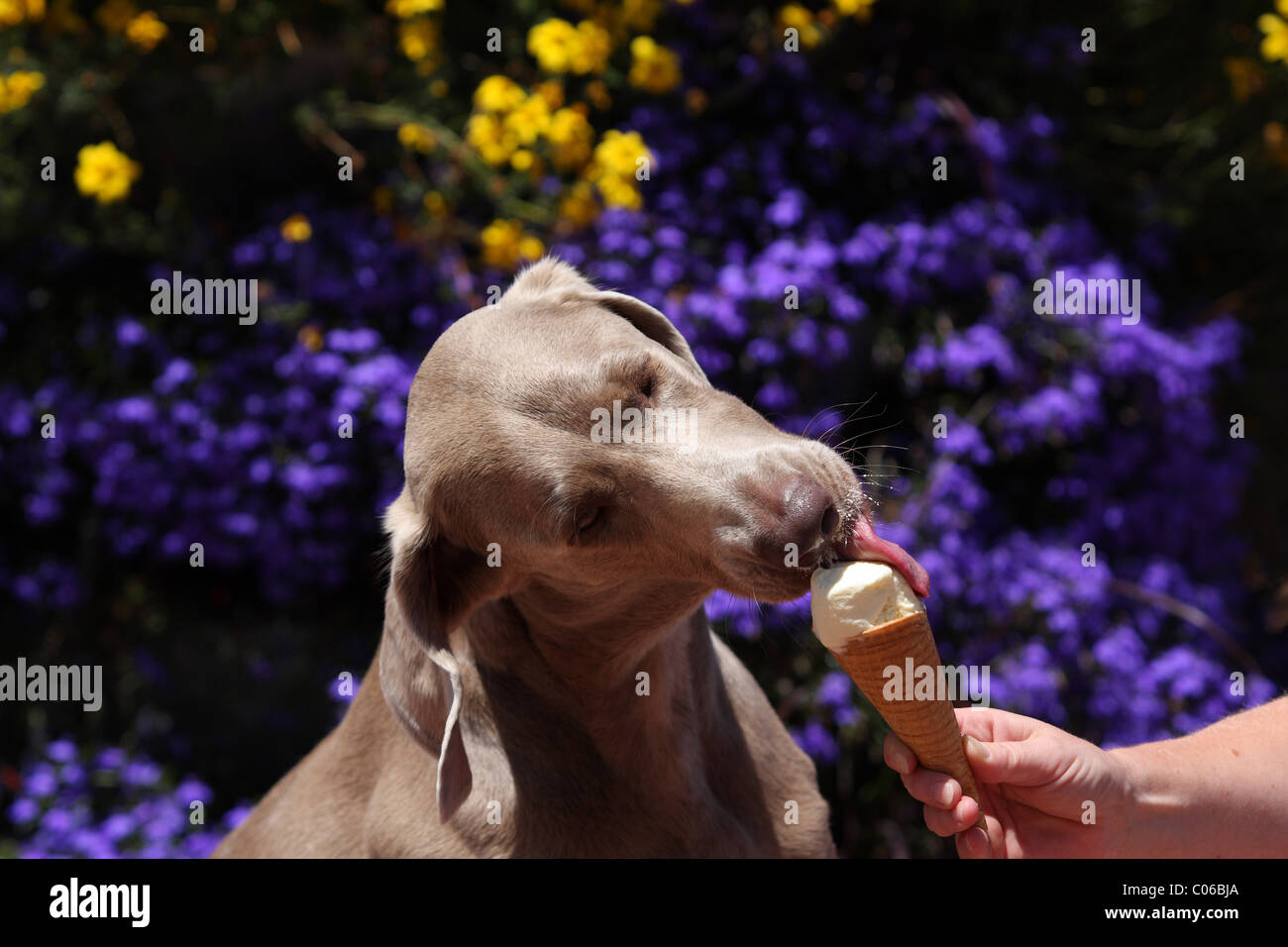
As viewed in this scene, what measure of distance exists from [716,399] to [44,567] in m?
4.04

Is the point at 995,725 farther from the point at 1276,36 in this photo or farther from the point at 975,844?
the point at 1276,36

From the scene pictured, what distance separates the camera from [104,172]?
15.2ft

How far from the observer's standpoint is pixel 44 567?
5.19 m

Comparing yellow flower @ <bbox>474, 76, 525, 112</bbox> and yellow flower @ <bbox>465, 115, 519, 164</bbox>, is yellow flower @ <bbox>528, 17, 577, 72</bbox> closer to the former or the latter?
yellow flower @ <bbox>474, 76, 525, 112</bbox>

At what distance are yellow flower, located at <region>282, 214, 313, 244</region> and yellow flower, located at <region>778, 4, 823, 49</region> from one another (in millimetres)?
2015

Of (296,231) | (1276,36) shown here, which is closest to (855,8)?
(1276,36)

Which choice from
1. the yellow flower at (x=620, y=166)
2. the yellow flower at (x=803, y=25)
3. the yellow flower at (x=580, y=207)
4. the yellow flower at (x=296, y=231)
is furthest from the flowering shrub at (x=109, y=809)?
the yellow flower at (x=803, y=25)

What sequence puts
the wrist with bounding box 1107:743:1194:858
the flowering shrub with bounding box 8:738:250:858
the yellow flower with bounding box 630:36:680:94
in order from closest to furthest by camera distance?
1. the wrist with bounding box 1107:743:1194:858
2. the flowering shrub with bounding box 8:738:250:858
3. the yellow flower with bounding box 630:36:680:94


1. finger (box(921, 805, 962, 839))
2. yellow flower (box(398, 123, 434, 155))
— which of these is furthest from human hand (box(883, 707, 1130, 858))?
yellow flower (box(398, 123, 434, 155))

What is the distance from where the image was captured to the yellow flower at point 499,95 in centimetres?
426

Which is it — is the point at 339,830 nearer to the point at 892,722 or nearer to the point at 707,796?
the point at 707,796

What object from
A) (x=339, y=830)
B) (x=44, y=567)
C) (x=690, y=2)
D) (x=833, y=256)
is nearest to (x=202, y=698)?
(x=44, y=567)

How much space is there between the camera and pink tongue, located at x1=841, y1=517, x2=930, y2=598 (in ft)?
6.40

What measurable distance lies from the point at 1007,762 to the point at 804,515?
2.05 feet
